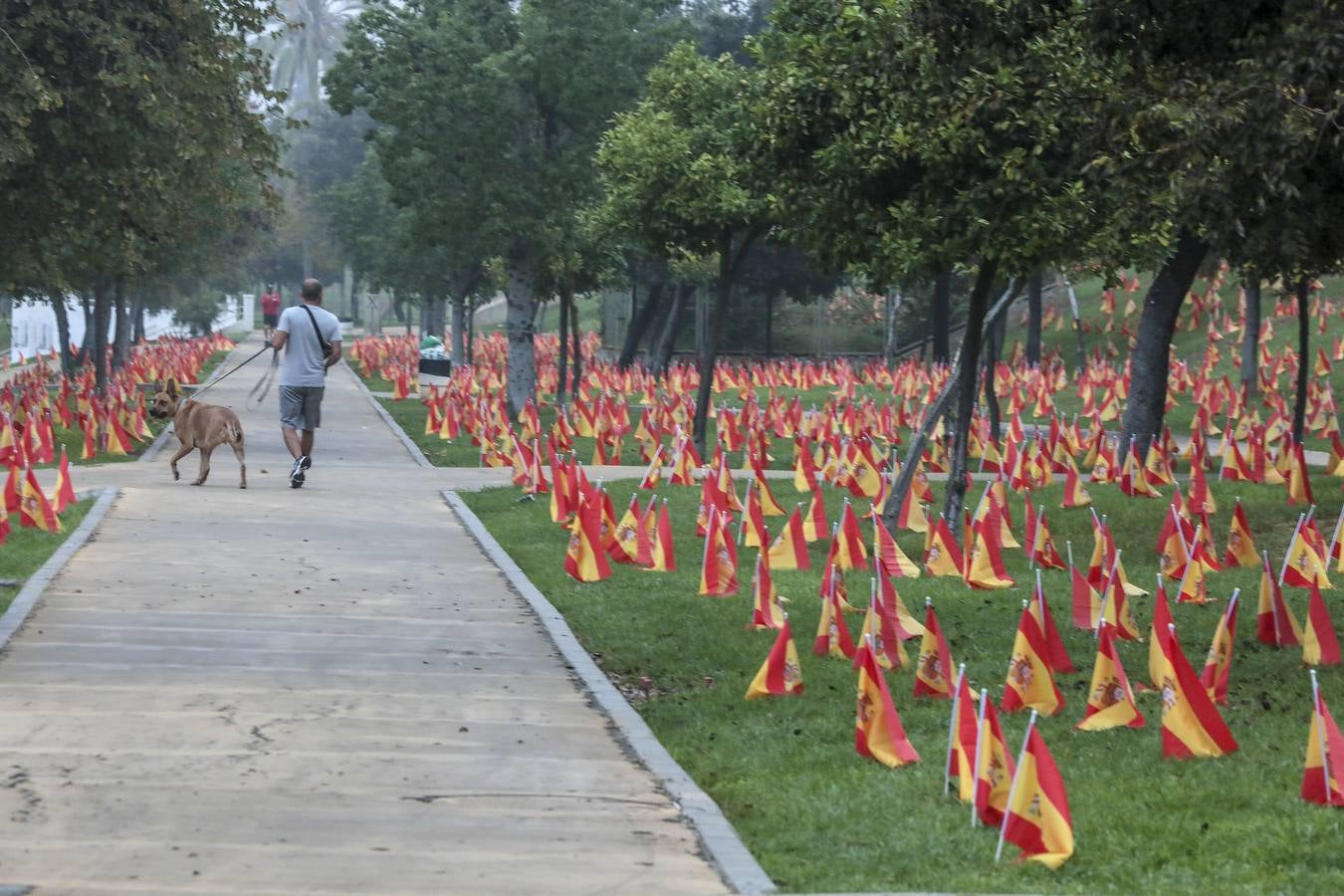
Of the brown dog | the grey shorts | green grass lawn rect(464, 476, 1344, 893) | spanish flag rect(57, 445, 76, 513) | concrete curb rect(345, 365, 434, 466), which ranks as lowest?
concrete curb rect(345, 365, 434, 466)

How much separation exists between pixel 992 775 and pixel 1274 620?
182 inches

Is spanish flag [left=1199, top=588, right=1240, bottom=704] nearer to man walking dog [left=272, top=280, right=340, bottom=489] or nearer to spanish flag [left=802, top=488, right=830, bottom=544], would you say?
spanish flag [left=802, top=488, right=830, bottom=544]

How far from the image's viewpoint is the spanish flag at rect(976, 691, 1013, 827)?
6699 mm

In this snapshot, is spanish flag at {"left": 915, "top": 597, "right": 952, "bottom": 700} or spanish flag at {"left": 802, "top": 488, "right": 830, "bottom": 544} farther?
spanish flag at {"left": 802, "top": 488, "right": 830, "bottom": 544}

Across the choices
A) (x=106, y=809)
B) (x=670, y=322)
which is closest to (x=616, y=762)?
(x=106, y=809)

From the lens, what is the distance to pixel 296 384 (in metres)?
17.9

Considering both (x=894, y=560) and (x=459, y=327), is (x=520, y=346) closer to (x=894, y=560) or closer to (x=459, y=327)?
(x=459, y=327)

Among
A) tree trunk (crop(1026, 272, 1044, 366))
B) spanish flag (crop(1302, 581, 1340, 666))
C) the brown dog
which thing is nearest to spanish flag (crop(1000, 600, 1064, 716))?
spanish flag (crop(1302, 581, 1340, 666))

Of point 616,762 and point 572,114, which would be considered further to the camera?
point 572,114

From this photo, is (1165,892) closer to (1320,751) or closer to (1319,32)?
(1320,751)

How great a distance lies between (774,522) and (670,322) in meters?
30.1

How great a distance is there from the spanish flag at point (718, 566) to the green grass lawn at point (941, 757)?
16 centimetres

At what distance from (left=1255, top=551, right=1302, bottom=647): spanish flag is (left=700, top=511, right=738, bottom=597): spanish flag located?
3491mm

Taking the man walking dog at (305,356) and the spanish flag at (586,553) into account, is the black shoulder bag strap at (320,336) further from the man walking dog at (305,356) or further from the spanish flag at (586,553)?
the spanish flag at (586,553)
